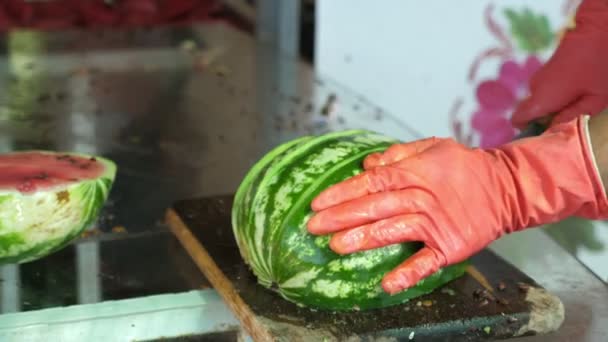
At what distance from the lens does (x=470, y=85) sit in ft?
12.8

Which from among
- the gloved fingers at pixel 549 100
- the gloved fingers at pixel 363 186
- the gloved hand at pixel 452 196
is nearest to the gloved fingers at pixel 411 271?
the gloved hand at pixel 452 196

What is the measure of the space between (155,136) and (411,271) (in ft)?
4.96

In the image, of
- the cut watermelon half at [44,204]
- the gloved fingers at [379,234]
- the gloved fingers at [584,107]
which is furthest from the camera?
the gloved fingers at [584,107]

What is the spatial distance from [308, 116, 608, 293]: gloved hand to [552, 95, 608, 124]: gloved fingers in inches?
24.4

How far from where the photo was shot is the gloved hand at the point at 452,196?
1.67 metres

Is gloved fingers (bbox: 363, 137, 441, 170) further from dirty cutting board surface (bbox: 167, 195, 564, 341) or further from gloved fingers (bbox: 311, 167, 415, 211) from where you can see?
dirty cutting board surface (bbox: 167, 195, 564, 341)

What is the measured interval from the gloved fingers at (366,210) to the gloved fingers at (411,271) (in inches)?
3.1

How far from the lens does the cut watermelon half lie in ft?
5.97

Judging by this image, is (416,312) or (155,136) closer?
(416,312)

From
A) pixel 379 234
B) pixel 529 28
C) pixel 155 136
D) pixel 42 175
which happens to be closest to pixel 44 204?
pixel 42 175

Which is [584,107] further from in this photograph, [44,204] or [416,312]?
[44,204]

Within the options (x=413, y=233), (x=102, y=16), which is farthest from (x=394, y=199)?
(x=102, y=16)

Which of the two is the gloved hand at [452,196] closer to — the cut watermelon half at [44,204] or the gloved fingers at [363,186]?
the gloved fingers at [363,186]

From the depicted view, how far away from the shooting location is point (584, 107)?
2.42 meters
